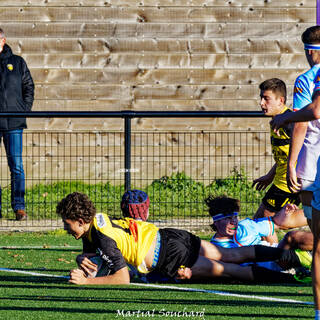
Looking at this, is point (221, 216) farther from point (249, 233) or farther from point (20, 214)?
point (20, 214)

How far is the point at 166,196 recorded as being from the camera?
1188 centimetres

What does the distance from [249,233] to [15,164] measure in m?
4.61

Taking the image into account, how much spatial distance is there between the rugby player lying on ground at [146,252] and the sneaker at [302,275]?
65mm

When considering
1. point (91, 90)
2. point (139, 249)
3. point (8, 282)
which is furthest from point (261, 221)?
point (91, 90)

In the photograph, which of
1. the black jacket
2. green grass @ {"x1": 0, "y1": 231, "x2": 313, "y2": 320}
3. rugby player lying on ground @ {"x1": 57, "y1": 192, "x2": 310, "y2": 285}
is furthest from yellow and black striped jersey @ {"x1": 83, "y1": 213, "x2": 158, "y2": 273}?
the black jacket

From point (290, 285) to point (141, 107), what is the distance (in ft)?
25.4

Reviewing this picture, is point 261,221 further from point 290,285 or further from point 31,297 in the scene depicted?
point 31,297

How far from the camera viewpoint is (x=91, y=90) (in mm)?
14539

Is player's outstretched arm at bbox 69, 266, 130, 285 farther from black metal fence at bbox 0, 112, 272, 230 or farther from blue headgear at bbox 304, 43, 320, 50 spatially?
black metal fence at bbox 0, 112, 272, 230

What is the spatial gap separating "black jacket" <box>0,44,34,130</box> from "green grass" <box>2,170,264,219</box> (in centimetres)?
120

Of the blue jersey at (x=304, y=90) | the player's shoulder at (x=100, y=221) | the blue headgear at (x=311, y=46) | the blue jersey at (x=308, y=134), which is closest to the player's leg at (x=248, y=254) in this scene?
the player's shoulder at (x=100, y=221)

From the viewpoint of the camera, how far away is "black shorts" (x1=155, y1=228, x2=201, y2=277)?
23.3 feet

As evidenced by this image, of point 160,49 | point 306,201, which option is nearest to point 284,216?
point 306,201

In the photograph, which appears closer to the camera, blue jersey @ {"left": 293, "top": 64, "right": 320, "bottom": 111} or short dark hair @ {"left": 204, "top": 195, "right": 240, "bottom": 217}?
blue jersey @ {"left": 293, "top": 64, "right": 320, "bottom": 111}
